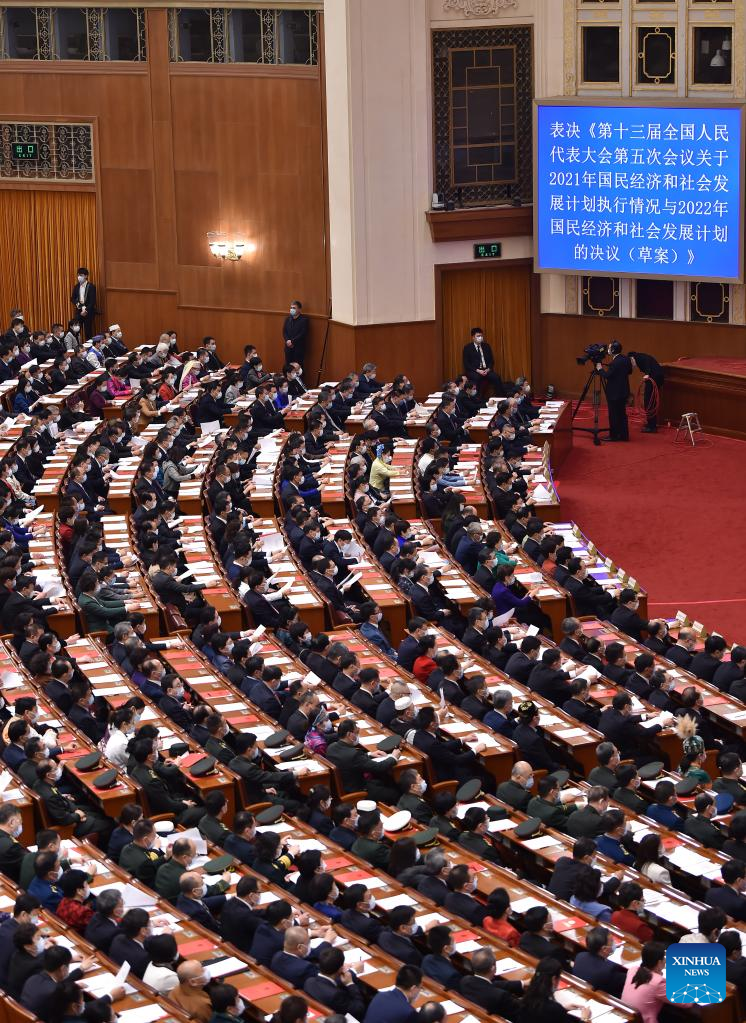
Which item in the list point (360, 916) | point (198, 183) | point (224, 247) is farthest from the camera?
point (198, 183)

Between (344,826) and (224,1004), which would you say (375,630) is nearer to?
(344,826)

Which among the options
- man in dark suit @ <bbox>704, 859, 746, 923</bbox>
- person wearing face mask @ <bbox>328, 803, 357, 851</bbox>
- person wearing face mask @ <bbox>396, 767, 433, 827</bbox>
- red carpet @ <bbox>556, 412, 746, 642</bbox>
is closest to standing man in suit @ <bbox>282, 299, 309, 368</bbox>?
red carpet @ <bbox>556, 412, 746, 642</bbox>

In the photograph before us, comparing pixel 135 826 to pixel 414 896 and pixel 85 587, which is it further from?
pixel 85 587

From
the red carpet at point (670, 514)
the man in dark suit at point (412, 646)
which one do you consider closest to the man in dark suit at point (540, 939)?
the man in dark suit at point (412, 646)

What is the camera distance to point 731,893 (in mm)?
11469

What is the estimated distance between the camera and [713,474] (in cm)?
2411

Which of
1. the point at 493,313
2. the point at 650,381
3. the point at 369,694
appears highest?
the point at 493,313

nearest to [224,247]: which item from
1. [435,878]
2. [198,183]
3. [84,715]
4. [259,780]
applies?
[198,183]

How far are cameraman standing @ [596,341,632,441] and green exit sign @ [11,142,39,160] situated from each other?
1101 cm

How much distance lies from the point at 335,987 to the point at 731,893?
9.09 ft

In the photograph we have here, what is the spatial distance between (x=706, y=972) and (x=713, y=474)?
1449 cm

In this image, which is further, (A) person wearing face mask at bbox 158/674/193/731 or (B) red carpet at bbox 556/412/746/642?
(B) red carpet at bbox 556/412/746/642

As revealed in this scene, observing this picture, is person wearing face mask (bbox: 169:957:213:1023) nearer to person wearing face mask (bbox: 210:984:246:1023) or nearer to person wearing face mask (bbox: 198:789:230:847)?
person wearing face mask (bbox: 210:984:246:1023)

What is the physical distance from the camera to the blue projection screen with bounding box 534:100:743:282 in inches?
1021
